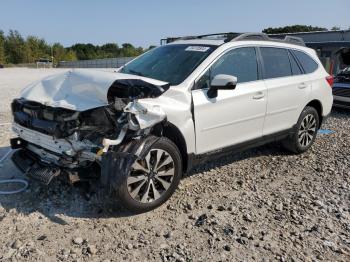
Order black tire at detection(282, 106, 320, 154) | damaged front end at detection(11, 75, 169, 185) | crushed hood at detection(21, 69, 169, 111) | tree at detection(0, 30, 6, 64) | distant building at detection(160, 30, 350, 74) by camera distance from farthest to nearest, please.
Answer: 1. tree at detection(0, 30, 6, 64)
2. distant building at detection(160, 30, 350, 74)
3. black tire at detection(282, 106, 320, 154)
4. crushed hood at detection(21, 69, 169, 111)
5. damaged front end at detection(11, 75, 169, 185)

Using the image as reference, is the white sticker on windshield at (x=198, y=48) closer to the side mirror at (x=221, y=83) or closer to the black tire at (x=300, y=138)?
the side mirror at (x=221, y=83)

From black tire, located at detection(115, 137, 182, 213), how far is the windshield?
82cm

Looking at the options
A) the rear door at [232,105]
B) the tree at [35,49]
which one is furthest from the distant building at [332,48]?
the tree at [35,49]

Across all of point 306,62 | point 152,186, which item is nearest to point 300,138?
point 306,62

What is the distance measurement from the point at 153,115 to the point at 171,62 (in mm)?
1283

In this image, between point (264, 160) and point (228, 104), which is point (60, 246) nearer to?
point (228, 104)

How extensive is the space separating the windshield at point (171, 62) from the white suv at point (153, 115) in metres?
0.02

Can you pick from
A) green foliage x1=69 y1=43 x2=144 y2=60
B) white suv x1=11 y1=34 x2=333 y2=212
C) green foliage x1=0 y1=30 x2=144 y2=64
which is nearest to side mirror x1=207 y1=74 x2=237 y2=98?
white suv x1=11 y1=34 x2=333 y2=212

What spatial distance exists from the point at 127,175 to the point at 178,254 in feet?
3.03

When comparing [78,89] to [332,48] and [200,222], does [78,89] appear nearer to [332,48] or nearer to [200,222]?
[200,222]

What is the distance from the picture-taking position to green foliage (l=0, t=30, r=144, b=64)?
283 feet

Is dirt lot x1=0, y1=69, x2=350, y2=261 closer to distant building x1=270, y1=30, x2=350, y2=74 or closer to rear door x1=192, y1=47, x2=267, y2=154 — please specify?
rear door x1=192, y1=47, x2=267, y2=154

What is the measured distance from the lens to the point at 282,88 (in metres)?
5.57

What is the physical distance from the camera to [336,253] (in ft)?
11.3
